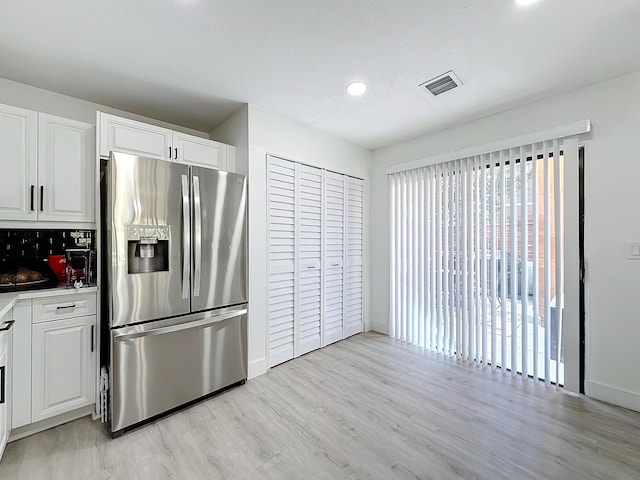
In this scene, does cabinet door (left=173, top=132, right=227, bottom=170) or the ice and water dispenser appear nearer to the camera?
the ice and water dispenser

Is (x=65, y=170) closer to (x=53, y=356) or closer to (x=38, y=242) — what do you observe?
(x=38, y=242)

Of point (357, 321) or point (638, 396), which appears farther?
point (357, 321)

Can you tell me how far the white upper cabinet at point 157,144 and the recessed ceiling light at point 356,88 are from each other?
126 centimetres

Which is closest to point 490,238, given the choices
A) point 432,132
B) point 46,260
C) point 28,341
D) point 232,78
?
point 432,132

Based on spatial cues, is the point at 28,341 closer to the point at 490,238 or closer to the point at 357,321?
the point at 357,321

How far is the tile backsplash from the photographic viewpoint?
222 cm

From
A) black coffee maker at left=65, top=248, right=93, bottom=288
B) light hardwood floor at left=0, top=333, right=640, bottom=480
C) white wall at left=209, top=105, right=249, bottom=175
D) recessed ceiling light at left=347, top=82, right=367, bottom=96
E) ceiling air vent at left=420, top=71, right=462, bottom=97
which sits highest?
recessed ceiling light at left=347, top=82, right=367, bottom=96

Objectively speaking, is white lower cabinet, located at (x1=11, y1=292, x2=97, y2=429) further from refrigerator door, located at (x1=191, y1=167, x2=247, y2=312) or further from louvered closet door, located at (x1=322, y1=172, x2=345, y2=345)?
louvered closet door, located at (x1=322, y1=172, x2=345, y2=345)

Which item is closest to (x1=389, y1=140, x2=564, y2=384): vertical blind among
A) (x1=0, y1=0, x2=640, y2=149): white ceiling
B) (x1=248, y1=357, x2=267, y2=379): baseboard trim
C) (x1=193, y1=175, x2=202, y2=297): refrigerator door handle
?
(x1=0, y1=0, x2=640, y2=149): white ceiling

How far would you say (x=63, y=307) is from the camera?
76.4 inches

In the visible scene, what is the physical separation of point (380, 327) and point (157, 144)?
338cm

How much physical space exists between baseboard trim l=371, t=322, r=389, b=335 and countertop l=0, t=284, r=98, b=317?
3.22 m

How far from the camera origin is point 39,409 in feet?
6.08

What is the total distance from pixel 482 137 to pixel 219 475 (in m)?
3.52
